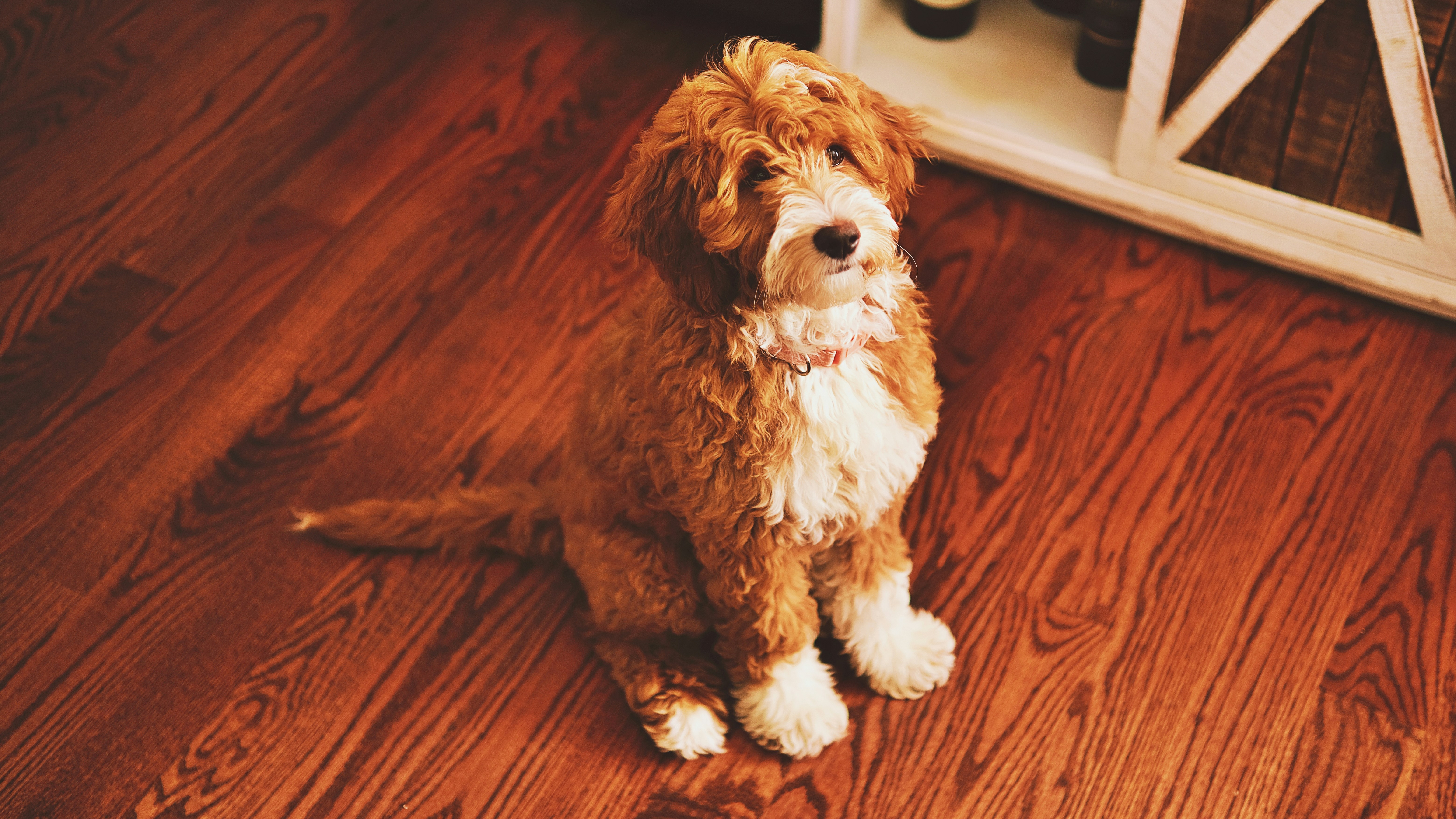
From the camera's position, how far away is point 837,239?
1050 mm

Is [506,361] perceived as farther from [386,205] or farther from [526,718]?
[526,718]

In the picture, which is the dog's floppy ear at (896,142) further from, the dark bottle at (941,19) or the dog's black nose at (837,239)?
the dark bottle at (941,19)

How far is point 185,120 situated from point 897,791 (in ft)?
6.45

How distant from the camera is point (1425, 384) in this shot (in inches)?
69.8

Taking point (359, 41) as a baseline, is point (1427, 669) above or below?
below

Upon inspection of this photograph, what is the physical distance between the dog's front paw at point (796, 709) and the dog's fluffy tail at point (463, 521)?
370 mm

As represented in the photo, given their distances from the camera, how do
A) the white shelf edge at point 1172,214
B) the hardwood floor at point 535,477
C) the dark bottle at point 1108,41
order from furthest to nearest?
the dark bottle at point 1108,41, the white shelf edge at point 1172,214, the hardwood floor at point 535,477

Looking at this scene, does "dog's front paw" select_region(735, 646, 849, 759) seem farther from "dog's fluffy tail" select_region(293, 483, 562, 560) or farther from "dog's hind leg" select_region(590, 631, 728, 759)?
"dog's fluffy tail" select_region(293, 483, 562, 560)

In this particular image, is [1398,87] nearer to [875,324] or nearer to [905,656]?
[875,324]

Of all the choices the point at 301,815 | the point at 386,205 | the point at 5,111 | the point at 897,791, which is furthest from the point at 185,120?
the point at 897,791

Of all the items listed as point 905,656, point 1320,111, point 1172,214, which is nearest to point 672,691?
point 905,656

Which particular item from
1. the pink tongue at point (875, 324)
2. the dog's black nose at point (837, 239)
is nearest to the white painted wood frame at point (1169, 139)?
the pink tongue at point (875, 324)

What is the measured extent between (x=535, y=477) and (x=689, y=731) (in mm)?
510

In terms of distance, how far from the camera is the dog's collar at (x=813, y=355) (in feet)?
3.92
